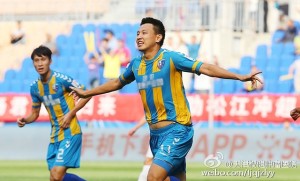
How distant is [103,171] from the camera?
18.4 meters

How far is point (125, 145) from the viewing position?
852 inches

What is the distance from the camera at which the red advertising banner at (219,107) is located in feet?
84.4

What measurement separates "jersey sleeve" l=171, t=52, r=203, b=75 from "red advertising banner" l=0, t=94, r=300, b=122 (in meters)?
15.6

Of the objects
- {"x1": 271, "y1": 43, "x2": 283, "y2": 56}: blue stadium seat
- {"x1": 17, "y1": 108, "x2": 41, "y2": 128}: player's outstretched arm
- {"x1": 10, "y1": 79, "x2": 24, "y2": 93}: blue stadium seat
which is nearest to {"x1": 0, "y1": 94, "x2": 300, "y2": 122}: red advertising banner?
{"x1": 271, "y1": 43, "x2": 283, "y2": 56}: blue stadium seat

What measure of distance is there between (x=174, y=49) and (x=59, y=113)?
15.1 m

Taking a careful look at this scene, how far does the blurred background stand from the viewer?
70.8 ft

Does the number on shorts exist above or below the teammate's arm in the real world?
below

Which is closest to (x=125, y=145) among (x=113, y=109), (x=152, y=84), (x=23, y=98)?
(x=113, y=109)

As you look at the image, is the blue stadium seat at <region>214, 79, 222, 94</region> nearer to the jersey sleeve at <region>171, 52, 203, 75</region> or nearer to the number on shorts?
the number on shorts

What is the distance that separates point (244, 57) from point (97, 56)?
4.69 meters

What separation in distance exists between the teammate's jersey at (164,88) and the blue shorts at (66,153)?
2.30 metres

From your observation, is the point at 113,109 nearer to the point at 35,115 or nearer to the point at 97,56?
the point at 97,56

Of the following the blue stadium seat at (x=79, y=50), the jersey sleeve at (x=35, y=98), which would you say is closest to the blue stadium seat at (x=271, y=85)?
the blue stadium seat at (x=79, y=50)

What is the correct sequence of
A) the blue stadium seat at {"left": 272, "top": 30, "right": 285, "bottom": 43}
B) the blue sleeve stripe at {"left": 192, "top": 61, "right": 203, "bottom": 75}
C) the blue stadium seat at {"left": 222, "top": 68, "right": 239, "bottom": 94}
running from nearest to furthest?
the blue sleeve stripe at {"left": 192, "top": 61, "right": 203, "bottom": 75}, the blue stadium seat at {"left": 222, "top": 68, "right": 239, "bottom": 94}, the blue stadium seat at {"left": 272, "top": 30, "right": 285, "bottom": 43}
